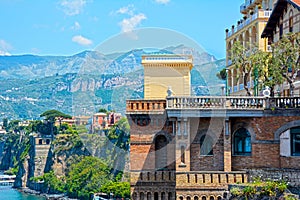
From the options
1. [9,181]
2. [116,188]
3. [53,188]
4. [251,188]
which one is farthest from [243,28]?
[9,181]

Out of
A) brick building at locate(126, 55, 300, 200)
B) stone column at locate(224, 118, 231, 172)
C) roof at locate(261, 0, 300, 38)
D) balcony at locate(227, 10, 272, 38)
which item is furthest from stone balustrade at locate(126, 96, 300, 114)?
balcony at locate(227, 10, 272, 38)

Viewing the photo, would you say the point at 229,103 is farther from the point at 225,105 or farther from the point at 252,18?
the point at 252,18

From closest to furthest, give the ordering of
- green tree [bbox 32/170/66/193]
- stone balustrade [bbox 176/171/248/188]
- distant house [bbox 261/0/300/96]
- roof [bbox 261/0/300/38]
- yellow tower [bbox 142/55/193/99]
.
Answer: stone balustrade [bbox 176/171/248/188], distant house [bbox 261/0/300/96], roof [bbox 261/0/300/38], yellow tower [bbox 142/55/193/99], green tree [bbox 32/170/66/193]

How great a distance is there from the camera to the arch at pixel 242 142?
3412cm

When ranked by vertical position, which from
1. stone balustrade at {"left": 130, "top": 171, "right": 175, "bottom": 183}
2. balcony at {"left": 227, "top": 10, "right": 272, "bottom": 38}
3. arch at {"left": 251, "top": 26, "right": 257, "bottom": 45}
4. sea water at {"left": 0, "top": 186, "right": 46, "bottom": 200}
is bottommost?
sea water at {"left": 0, "top": 186, "right": 46, "bottom": 200}

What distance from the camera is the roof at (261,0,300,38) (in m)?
40.5

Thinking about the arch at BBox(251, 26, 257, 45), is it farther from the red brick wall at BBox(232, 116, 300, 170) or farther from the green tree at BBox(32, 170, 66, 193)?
the green tree at BBox(32, 170, 66, 193)

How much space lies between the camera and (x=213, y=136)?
34469 mm

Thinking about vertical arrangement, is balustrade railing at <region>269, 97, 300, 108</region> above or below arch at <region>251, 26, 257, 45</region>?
below

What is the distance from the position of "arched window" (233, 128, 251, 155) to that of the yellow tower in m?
11.0

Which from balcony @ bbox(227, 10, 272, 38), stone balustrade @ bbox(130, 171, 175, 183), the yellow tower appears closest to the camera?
stone balustrade @ bbox(130, 171, 175, 183)

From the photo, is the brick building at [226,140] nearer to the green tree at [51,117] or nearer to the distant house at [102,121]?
the distant house at [102,121]

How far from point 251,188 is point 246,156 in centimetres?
482

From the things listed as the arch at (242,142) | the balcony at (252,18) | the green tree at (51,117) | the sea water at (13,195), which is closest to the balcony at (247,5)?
the balcony at (252,18)
